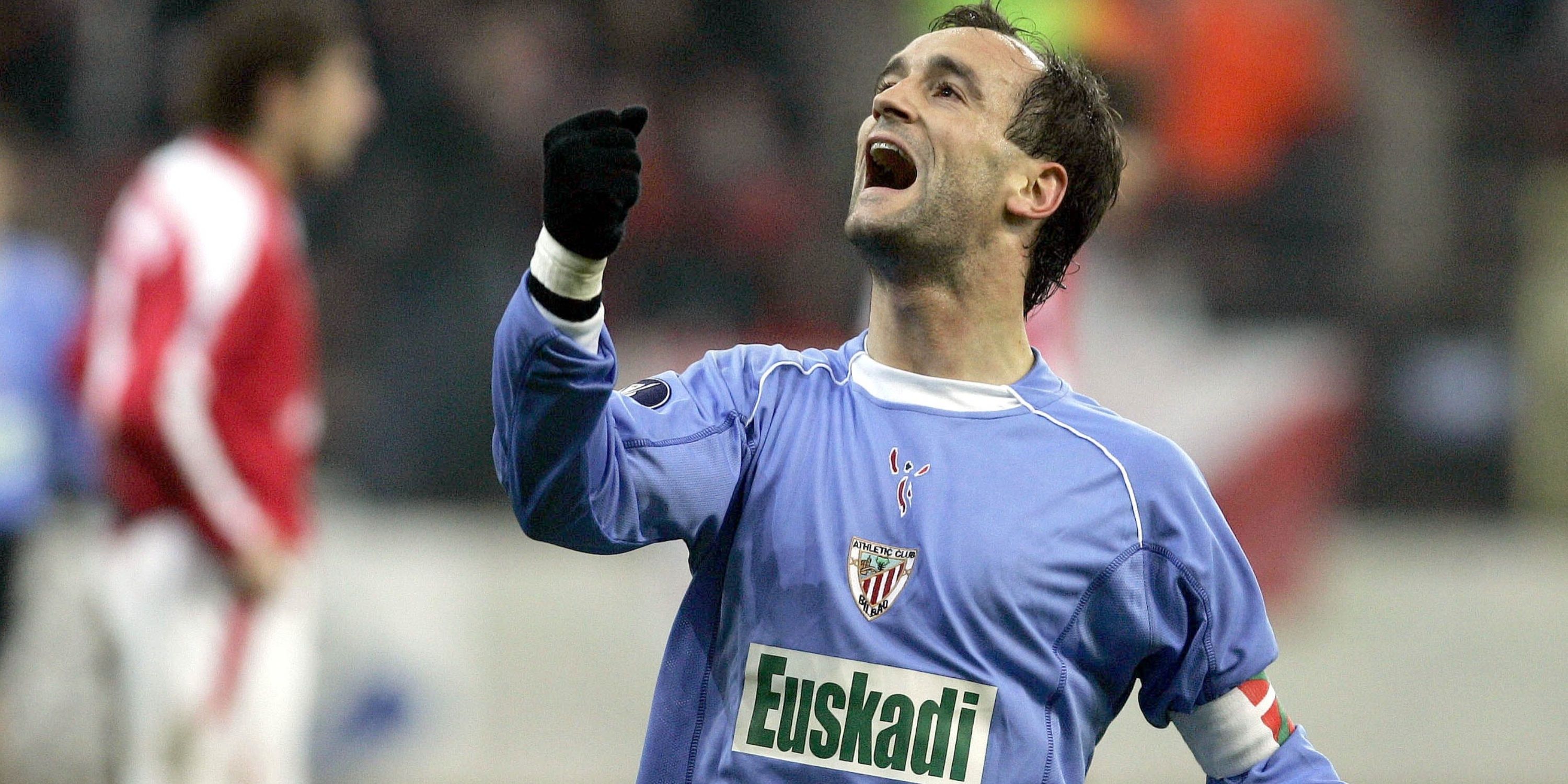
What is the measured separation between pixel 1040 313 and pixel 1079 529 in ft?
7.18

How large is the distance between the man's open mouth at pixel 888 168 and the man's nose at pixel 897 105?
41mm

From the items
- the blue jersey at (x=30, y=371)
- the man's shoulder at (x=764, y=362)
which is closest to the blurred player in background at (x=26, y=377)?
the blue jersey at (x=30, y=371)

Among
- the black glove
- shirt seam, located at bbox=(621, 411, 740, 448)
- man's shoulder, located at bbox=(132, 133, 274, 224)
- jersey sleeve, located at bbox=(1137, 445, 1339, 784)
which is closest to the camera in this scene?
the black glove

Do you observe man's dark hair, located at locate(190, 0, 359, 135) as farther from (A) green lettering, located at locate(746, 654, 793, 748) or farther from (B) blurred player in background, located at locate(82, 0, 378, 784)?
(A) green lettering, located at locate(746, 654, 793, 748)

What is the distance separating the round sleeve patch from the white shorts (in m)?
2.35

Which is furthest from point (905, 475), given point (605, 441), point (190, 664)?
point (190, 664)

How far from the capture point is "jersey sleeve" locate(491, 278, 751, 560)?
2.08 m

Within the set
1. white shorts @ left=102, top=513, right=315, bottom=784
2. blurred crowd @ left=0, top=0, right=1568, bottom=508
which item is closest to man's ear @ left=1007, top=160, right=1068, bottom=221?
white shorts @ left=102, top=513, right=315, bottom=784

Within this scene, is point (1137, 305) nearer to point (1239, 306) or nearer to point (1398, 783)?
point (1239, 306)

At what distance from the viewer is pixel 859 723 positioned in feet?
7.57

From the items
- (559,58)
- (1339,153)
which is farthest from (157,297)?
(1339,153)

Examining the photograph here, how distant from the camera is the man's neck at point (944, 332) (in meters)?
2.52

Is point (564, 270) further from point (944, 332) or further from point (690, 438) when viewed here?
point (944, 332)

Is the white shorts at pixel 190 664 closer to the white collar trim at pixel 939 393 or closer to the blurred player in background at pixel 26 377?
the blurred player in background at pixel 26 377
